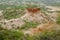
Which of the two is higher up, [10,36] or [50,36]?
[50,36]

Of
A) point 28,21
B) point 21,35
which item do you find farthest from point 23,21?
point 21,35

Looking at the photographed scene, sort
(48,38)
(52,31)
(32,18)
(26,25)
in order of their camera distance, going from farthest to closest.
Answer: (32,18) < (26,25) < (52,31) < (48,38)

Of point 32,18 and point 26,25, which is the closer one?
point 26,25

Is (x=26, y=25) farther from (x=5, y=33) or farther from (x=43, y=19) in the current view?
(x=5, y=33)

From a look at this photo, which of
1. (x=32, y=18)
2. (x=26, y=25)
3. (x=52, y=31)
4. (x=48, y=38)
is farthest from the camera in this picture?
(x=32, y=18)

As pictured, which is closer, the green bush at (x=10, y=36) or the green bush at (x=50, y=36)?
the green bush at (x=50, y=36)

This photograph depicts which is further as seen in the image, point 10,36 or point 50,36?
point 10,36

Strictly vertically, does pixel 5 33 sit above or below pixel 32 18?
above

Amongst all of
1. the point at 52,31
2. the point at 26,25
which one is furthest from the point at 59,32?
the point at 26,25

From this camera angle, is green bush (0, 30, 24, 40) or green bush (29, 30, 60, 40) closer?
green bush (29, 30, 60, 40)

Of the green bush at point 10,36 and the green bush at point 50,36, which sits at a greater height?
the green bush at point 50,36

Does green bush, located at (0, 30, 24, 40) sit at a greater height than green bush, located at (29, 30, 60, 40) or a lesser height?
lesser
